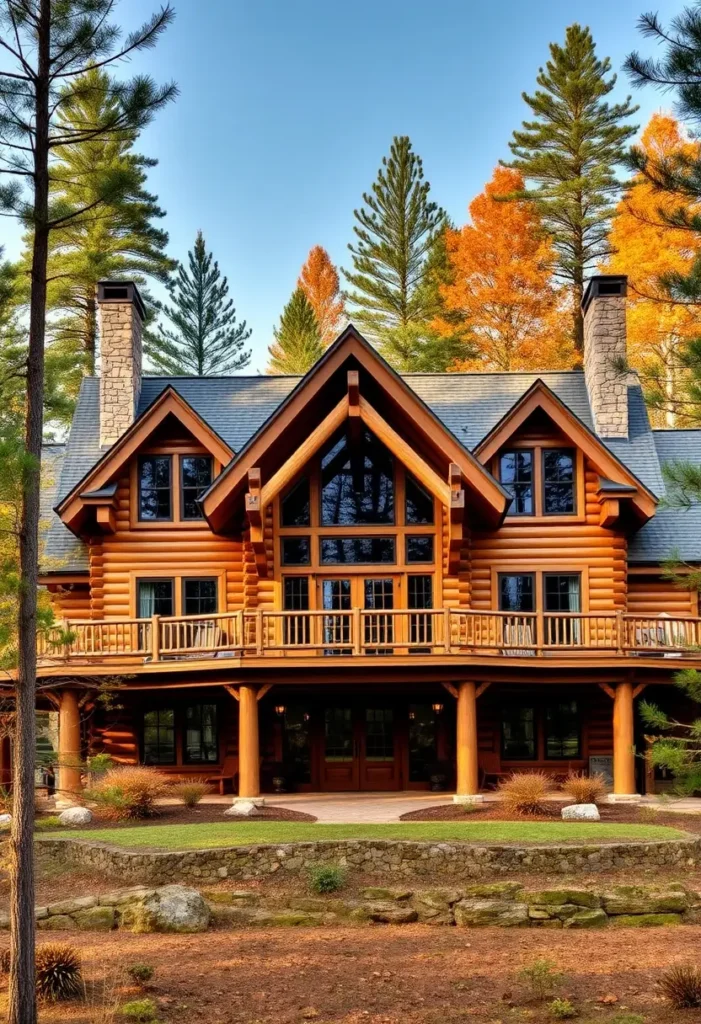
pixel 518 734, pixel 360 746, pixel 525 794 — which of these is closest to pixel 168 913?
pixel 525 794

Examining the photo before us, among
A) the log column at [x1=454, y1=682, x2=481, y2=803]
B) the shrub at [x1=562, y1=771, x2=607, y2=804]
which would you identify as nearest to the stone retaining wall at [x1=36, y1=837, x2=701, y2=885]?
the shrub at [x1=562, y1=771, x2=607, y2=804]

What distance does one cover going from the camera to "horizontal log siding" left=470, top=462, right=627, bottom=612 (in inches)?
964

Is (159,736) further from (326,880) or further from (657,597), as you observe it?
(657,597)

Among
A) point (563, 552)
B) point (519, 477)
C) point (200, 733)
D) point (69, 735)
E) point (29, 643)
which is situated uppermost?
point (519, 477)

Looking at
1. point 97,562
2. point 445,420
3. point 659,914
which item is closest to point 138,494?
point 97,562

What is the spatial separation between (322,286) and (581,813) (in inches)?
1689

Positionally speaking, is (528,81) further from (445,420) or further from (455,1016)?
(455,1016)

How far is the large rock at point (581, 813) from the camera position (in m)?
18.7

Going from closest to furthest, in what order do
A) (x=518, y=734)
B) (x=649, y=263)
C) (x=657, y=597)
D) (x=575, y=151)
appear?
(x=518, y=734) → (x=657, y=597) → (x=649, y=263) → (x=575, y=151)

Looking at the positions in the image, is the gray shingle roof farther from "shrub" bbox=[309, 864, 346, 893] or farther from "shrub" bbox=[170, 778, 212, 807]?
"shrub" bbox=[309, 864, 346, 893]

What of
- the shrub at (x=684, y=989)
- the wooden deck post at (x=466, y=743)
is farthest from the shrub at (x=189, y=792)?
the shrub at (x=684, y=989)

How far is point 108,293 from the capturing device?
2656cm

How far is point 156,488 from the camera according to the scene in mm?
24938

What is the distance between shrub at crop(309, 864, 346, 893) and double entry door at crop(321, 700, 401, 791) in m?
8.54
